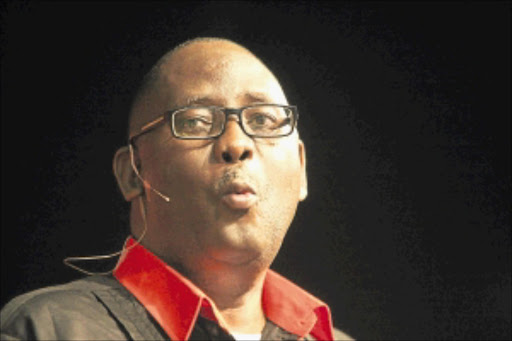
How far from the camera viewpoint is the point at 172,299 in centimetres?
161

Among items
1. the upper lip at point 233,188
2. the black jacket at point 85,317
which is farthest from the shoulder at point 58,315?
the upper lip at point 233,188

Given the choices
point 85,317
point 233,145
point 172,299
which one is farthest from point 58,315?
point 233,145

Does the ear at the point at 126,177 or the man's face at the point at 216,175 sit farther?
the ear at the point at 126,177

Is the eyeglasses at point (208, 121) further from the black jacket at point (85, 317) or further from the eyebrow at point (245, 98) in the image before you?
the black jacket at point (85, 317)

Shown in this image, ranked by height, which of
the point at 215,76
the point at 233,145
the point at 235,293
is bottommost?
the point at 235,293

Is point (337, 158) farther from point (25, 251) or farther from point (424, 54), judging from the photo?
point (25, 251)

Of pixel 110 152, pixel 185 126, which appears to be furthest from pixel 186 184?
pixel 110 152

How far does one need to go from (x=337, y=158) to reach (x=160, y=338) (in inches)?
36.7

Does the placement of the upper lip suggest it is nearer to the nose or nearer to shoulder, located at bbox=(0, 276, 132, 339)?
the nose

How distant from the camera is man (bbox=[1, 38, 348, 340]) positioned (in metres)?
1.58

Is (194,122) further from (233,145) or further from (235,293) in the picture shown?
(235,293)

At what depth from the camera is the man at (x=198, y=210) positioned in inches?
62.1

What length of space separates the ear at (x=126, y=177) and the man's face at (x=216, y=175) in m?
0.05

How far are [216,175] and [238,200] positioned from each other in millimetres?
67
